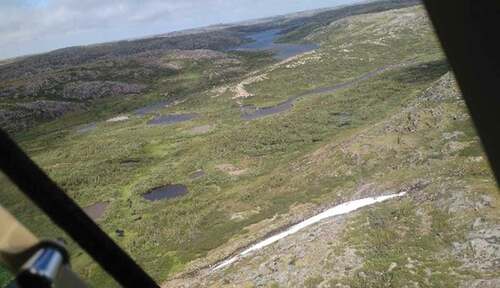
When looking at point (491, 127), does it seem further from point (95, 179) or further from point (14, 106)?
point (14, 106)

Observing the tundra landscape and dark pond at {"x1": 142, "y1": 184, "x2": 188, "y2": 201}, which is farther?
dark pond at {"x1": 142, "y1": 184, "x2": 188, "y2": 201}

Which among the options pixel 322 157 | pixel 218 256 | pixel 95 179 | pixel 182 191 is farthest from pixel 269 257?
pixel 95 179

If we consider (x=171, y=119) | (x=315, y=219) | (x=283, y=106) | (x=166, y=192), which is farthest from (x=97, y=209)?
(x=171, y=119)

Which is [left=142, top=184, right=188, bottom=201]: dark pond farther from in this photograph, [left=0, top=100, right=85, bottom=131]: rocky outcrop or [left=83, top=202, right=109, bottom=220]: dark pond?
[left=0, top=100, right=85, bottom=131]: rocky outcrop

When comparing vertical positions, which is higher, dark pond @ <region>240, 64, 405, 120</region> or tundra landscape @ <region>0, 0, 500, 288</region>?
tundra landscape @ <region>0, 0, 500, 288</region>

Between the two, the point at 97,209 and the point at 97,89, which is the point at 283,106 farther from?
the point at 97,89

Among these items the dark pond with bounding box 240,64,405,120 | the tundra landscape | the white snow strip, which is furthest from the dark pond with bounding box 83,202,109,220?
the dark pond with bounding box 240,64,405,120
